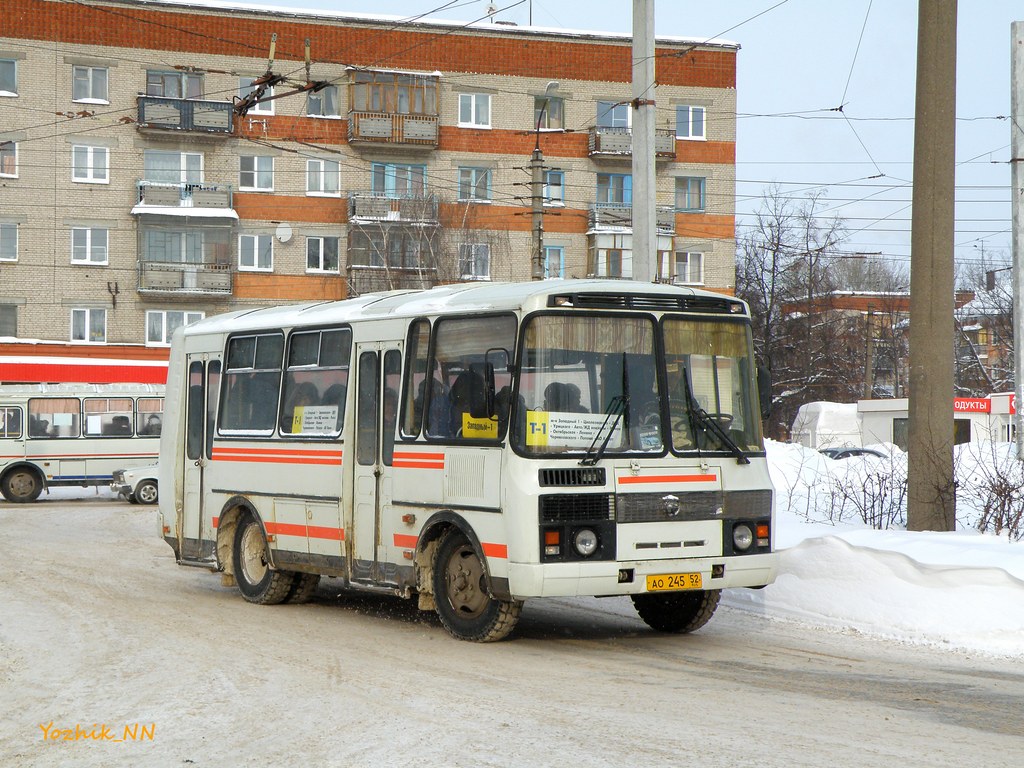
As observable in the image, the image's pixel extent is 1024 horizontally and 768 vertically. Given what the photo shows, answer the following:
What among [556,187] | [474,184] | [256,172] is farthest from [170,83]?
[556,187]

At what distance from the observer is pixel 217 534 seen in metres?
14.9

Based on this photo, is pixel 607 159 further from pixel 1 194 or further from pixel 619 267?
pixel 1 194

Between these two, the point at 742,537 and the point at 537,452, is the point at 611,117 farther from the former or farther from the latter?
the point at 537,452

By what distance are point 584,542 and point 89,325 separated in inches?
1791

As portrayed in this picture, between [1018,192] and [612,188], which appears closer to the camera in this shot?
[1018,192]

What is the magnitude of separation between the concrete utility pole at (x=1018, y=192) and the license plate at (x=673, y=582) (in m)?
17.0

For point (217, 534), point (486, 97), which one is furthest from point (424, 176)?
point (217, 534)

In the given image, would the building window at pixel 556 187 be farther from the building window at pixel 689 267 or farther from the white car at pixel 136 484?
the white car at pixel 136 484

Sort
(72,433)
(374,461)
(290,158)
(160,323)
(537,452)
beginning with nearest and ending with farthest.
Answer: (537,452) → (374,461) → (72,433) → (160,323) → (290,158)

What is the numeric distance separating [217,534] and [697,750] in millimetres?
8952

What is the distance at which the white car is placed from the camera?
34.0m

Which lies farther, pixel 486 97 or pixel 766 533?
pixel 486 97

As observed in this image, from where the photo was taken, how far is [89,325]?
2073 inches

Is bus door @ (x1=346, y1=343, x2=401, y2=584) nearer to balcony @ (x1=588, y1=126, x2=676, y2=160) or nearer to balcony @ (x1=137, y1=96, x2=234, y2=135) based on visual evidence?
balcony @ (x1=137, y1=96, x2=234, y2=135)
